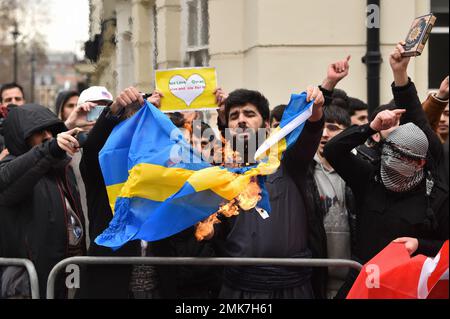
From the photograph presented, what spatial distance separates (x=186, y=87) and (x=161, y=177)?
2.93 ft

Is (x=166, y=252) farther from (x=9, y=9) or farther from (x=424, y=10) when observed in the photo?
(x=9, y=9)

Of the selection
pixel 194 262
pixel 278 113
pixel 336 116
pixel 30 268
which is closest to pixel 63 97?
pixel 278 113

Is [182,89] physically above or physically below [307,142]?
above

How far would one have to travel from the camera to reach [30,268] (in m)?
4.68

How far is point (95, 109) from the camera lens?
5.65 metres

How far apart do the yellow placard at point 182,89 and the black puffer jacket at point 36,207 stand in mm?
743

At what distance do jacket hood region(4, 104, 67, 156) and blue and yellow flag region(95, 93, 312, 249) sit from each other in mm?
613

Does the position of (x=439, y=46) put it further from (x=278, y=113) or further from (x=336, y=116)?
(x=336, y=116)

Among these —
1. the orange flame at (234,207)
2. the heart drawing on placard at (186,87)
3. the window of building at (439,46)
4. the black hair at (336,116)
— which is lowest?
the orange flame at (234,207)

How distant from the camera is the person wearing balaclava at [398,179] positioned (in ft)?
15.1

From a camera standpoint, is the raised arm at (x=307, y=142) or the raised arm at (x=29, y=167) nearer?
the raised arm at (x=307, y=142)

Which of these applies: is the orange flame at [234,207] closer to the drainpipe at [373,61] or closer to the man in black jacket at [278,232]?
the man in black jacket at [278,232]

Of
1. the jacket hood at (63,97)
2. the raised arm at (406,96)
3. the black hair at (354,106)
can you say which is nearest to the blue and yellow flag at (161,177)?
the raised arm at (406,96)

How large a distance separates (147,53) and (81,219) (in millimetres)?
2529
